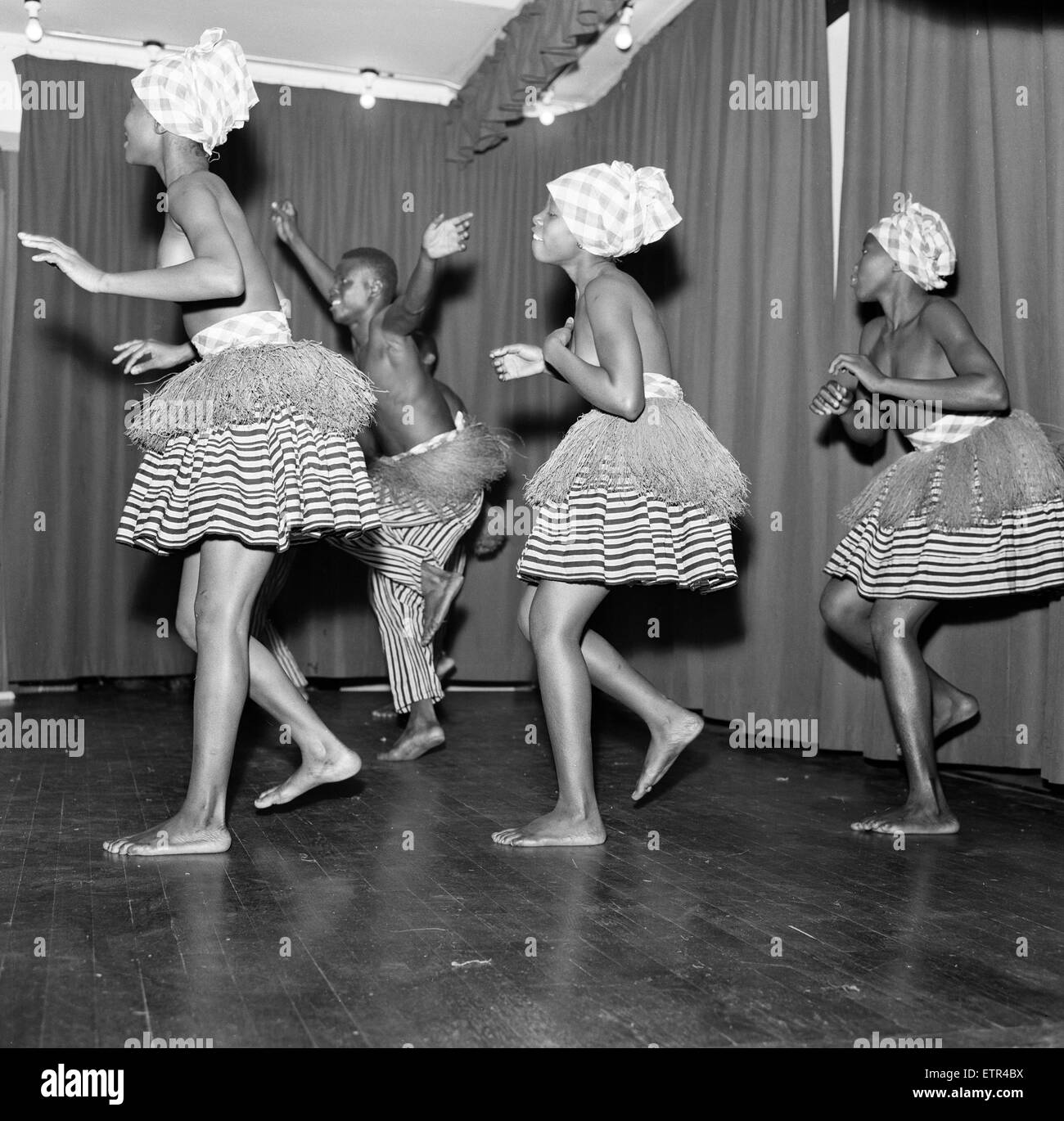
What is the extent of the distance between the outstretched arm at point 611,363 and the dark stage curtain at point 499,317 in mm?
1525

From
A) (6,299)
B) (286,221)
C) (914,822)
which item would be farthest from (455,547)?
(6,299)

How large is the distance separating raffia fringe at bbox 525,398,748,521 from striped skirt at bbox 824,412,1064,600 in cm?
53

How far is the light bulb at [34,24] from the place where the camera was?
448 centimetres

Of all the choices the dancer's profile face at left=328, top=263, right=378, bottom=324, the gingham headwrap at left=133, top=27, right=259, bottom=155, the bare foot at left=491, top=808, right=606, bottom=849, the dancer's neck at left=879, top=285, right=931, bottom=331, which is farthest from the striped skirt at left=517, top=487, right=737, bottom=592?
the dancer's profile face at left=328, top=263, right=378, bottom=324

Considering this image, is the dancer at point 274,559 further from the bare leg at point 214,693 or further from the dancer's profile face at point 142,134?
the dancer's profile face at point 142,134

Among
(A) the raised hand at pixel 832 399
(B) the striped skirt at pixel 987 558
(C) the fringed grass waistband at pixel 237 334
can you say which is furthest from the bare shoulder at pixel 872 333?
(C) the fringed grass waistband at pixel 237 334

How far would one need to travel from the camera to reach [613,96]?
514cm

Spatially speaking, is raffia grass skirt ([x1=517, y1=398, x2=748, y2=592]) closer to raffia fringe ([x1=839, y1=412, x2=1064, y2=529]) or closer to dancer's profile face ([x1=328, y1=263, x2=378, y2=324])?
raffia fringe ([x1=839, y1=412, x2=1064, y2=529])

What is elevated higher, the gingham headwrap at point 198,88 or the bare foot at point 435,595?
the gingham headwrap at point 198,88

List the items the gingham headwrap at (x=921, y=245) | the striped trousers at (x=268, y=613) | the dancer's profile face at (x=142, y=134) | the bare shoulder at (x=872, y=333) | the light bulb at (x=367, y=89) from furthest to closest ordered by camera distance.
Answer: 1. the light bulb at (x=367, y=89)
2. the striped trousers at (x=268, y=613)
3. the bare shoulder at (x=872, y=333)
4. the gingham headwrap at (x=921, y=245)
5. the dancer's profile face at (x=142, y=134)

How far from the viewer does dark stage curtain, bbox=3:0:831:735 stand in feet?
13.1

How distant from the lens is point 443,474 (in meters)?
3.93

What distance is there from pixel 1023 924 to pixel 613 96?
4001 millimetres
